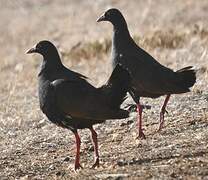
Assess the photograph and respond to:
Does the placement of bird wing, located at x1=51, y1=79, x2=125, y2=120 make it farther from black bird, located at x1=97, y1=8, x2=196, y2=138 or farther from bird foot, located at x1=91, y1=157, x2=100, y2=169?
black bird, located at x1=97, y1=8, x2=196, y2=138

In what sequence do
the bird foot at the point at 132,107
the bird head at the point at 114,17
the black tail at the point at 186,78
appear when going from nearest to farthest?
the black tail at the point at 186,78 → the bird head at the point at 114,17 → the bird foot at the point at 132,107

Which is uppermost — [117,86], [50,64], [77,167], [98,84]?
[50,64]

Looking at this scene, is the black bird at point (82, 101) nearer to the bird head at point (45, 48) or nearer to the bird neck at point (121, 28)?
the bird head at point (45, 48)

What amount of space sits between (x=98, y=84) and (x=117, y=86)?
19.5 ft

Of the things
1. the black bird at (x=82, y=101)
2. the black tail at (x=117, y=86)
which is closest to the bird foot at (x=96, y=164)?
the black bird at (x=82, y=101)

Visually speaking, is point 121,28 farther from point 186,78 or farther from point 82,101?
point 82,101

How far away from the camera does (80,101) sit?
9312 millimetres

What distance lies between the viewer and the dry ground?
30.1 ft

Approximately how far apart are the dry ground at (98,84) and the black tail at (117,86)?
2.20 ft

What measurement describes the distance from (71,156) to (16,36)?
1386 centimetres

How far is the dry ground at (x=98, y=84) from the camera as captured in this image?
9.16 meters

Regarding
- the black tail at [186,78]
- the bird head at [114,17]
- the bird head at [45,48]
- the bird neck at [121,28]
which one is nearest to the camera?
the bird head at [45,48]

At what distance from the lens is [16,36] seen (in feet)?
78.1

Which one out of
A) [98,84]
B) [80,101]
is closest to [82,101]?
[80,101]
